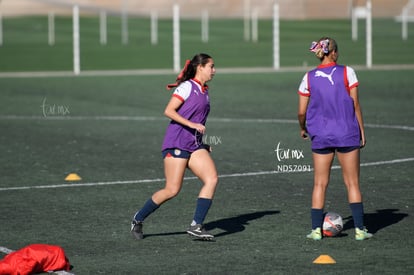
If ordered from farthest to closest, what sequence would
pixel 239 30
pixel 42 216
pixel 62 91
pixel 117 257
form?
pixel 239 30 < pixel 62 91 < pixel 42 216 < pixel 117 257

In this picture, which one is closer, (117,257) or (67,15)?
(117,257)

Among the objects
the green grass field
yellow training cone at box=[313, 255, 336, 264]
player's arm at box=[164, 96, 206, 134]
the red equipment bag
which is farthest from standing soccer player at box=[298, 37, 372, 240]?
the red equipment bag

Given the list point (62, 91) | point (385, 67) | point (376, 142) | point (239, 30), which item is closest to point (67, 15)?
point (239, 30)

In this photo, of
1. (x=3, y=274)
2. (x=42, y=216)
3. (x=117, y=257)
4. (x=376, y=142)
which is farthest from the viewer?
(x=376, y=142)

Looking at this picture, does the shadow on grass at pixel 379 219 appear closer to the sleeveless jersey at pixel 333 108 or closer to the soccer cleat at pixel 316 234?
the soccer cleat at pixel 316 234

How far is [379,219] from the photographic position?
501 inches

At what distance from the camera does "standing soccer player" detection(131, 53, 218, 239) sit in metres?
11.6

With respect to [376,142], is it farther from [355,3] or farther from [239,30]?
[355,3]

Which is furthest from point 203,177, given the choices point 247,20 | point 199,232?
point 247,20

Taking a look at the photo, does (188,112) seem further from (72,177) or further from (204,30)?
(204,30)

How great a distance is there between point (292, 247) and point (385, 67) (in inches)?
1150

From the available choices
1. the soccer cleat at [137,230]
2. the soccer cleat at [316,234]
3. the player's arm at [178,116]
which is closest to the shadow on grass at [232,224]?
the soccer cleat at [137,230]

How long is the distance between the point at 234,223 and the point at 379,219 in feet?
5.25

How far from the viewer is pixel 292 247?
442 inches
